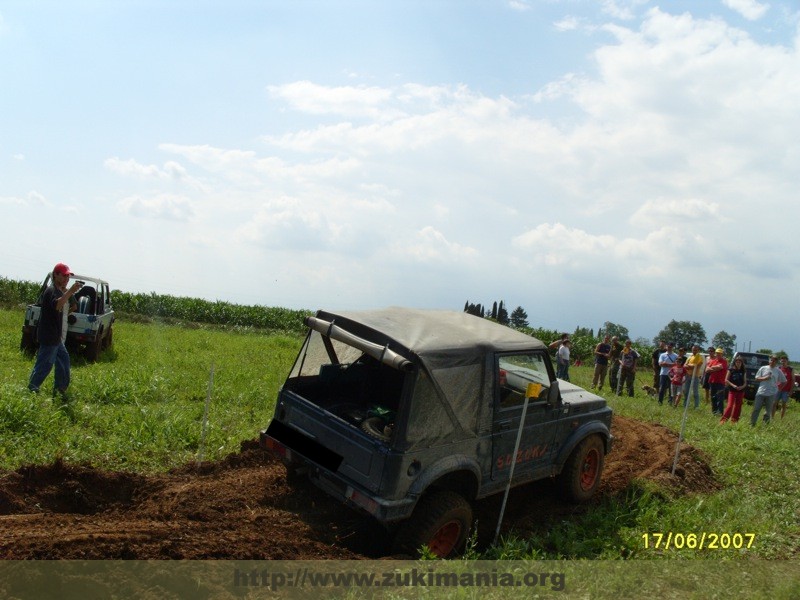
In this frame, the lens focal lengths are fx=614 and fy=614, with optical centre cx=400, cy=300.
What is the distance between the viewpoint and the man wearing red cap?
8.79 metres

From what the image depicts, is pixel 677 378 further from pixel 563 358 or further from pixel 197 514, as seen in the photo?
pixel 197 514

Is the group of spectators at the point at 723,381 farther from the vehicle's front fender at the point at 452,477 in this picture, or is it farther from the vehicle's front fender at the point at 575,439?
the vehicle's front fender at the point at 452,477

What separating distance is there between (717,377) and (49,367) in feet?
47.8

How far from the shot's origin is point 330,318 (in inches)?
229

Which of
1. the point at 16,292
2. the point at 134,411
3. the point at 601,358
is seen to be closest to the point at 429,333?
the point at 134,411

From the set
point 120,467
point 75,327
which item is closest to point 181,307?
point 75,327

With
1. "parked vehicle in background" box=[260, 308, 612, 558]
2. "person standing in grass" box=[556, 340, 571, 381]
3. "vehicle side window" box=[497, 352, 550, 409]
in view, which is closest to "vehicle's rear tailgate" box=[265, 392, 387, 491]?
"parked vehicle in background" box=[260, 308, 612, 558]

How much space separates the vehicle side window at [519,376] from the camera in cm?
604

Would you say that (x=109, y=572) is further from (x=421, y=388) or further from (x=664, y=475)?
(x=664, y=475)

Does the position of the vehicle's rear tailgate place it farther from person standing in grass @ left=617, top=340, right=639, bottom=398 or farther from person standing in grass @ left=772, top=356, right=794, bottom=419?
person standing in grass @ left=772, top=356, right=794, bottom=419

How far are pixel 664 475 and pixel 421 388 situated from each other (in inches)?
184

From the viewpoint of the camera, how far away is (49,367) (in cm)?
889

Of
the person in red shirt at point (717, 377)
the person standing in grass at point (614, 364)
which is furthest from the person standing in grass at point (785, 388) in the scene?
the person standing in grass at point (614, 364)
